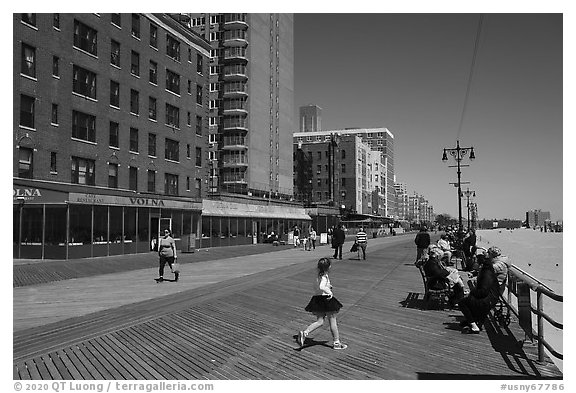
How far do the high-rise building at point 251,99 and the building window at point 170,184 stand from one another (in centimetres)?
2742

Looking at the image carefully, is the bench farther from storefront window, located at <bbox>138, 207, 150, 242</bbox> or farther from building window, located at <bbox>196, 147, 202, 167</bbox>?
building window, located at <bbox>196, 147, 202, 167</bbox>

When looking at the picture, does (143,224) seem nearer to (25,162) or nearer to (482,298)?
(25,162)

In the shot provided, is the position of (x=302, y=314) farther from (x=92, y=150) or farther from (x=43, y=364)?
(x=92, y=150)

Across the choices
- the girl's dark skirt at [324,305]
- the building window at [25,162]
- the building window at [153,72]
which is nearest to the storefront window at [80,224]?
the building window at [25,162]

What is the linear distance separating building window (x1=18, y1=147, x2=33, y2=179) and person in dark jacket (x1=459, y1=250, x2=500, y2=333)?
2574 cm

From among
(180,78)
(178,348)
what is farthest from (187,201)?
(178,348)

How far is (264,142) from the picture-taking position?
7694cm

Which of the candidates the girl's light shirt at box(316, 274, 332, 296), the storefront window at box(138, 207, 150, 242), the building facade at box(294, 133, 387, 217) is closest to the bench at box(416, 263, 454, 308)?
the girl's light shirt at box(316, 274, 332, 296)

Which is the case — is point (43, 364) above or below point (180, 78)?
below

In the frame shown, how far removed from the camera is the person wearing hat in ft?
29.7

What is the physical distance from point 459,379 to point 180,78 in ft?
134

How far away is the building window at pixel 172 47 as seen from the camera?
137ft

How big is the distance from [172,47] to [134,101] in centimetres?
728

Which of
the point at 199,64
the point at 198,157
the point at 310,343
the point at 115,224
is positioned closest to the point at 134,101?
the point at 198,157
